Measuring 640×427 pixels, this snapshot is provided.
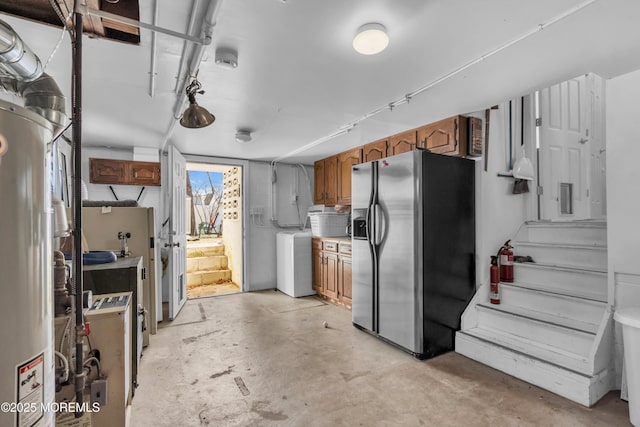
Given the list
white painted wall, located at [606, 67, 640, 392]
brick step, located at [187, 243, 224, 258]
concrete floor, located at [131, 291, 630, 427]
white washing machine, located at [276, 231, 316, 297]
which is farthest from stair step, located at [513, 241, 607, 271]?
brick step, located at [187, 243, 224, 258]

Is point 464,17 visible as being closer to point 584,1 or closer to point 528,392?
point 584,1

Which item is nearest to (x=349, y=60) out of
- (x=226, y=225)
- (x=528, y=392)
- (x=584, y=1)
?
(x=584, y=1)

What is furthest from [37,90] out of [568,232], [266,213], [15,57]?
[568,232]

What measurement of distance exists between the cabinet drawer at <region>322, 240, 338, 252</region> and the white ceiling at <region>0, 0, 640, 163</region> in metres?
1.82

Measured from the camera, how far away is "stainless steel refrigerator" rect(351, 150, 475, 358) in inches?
108

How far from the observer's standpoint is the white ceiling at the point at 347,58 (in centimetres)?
151

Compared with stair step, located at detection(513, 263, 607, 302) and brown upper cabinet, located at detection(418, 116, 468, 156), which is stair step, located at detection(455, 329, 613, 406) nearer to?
stair step, located at detection(513, 263, 607, 302)

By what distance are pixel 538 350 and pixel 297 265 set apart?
3.23 meters

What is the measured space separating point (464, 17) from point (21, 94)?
7.55ft

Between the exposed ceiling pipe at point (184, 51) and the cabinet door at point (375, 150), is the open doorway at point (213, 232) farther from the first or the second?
the exposed ceiling pipe at point (184, 51)

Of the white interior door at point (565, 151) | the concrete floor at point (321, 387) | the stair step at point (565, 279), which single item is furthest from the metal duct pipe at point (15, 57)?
the white interior door at point (565, 151)

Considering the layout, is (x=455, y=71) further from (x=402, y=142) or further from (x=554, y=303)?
(x=554, y=303)

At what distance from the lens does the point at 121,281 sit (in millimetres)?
1946

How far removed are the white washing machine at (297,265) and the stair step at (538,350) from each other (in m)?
2.59
